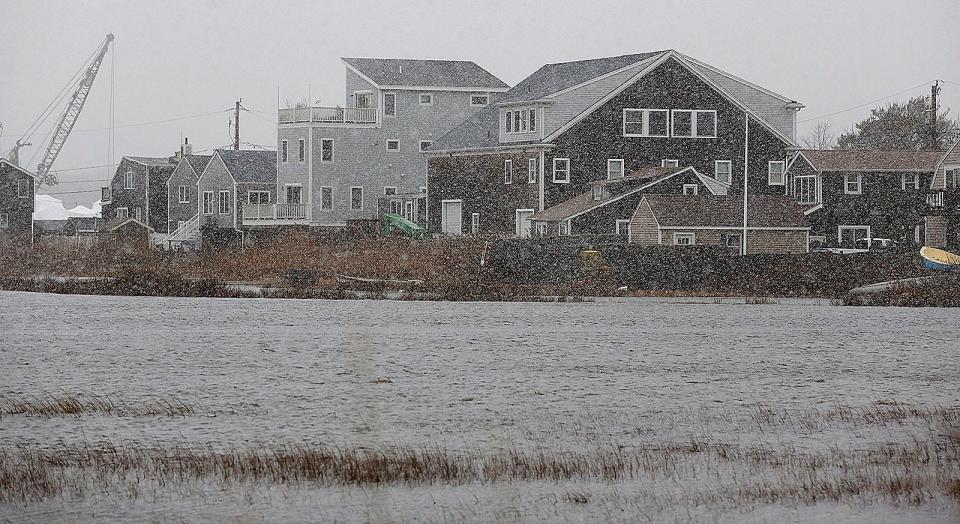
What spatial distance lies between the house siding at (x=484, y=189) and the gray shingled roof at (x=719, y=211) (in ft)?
26.1

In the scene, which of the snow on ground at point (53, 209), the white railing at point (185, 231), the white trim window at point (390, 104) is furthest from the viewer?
the snow on ground at point (53, 209)

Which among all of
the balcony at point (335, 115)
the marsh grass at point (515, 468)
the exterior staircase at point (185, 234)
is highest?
the balcony at point (335, 115)

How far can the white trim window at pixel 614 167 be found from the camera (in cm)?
6238

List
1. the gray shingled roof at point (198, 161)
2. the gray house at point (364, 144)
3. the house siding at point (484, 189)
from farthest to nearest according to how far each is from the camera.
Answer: the gray shingled roof at point (198, 161) < the gray house at point (364, 144) < the house siding at point (484, 189)

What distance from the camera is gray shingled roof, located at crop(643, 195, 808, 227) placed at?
55.1 meters

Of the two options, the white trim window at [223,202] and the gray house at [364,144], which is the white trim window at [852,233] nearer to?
the gray house at [364,144]

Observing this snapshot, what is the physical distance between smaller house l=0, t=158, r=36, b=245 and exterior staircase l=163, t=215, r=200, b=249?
27.2 ft

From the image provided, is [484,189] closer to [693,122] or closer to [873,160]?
[693,122]

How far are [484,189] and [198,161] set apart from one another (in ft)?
97.7

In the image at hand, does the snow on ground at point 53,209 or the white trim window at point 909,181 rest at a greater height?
the snow on ground at point 53,209

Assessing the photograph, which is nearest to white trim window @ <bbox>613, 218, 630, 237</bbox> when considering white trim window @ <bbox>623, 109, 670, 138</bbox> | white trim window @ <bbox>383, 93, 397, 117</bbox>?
white trim window @ <bbox>623, 109, 670, 138</bbox>

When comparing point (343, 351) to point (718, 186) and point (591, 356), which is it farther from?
point (718, 186)

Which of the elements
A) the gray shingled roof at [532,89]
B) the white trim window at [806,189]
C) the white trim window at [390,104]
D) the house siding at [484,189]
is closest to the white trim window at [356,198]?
the white trim window at [390,104]

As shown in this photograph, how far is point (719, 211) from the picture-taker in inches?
2210
